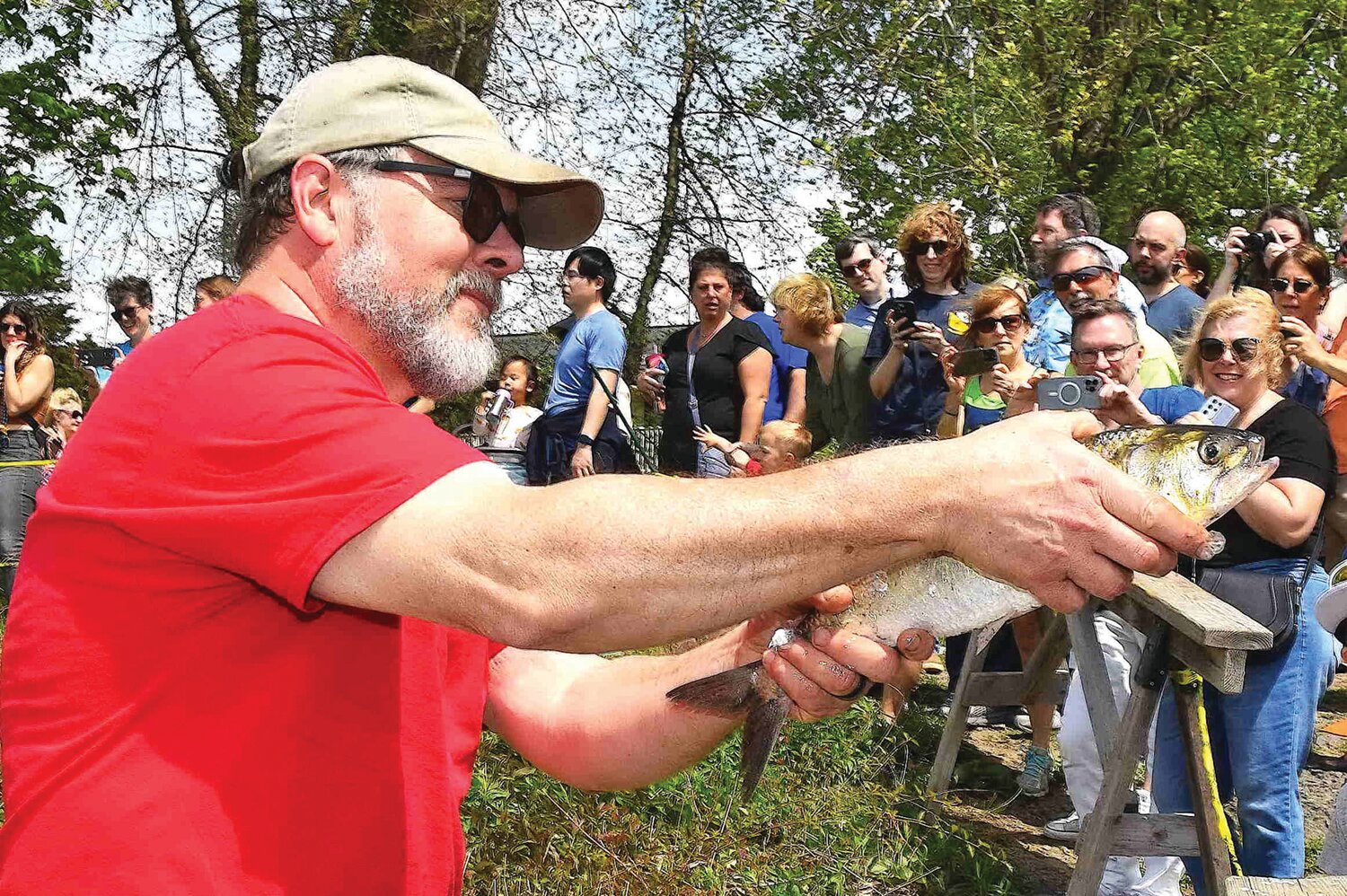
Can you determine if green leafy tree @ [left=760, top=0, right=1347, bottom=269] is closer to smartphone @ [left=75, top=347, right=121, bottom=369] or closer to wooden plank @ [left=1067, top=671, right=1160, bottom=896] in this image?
smartphone @ [left=75, top=347, right=121, bottom=369]

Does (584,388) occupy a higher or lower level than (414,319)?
lower

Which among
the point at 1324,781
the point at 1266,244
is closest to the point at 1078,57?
the point at 1266,244

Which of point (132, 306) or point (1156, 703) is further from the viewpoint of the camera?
point (132, 306)

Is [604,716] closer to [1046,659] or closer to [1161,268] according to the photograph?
[1046,659]

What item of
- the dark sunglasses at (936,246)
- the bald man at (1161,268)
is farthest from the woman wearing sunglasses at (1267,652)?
the bald man at (1161,268)

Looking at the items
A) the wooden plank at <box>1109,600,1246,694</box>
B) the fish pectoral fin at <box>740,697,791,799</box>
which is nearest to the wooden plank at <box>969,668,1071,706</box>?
the wooden plank at <box>1109,600,1246,694</box>

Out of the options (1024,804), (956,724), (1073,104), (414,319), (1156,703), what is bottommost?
(1024,804)

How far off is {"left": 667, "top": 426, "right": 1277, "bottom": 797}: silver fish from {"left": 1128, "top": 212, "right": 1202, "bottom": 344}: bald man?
526 cm

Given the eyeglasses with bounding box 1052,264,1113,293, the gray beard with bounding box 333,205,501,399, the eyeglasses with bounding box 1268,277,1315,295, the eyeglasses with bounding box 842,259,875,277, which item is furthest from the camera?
the eyeglasses with bounding box 842,259,875,277

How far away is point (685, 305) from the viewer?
47.0 ft

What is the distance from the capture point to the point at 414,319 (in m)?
2.19

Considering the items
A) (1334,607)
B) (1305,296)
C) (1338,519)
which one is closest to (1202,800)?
(1334,607)

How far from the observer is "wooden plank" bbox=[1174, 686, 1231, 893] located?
12.7 feet

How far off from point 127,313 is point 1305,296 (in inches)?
299
